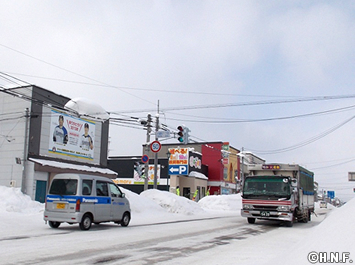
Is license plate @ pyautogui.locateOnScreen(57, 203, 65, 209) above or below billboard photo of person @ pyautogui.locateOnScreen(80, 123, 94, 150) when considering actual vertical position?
below

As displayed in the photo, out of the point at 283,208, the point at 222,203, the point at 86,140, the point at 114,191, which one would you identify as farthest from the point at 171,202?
the point at 222,203

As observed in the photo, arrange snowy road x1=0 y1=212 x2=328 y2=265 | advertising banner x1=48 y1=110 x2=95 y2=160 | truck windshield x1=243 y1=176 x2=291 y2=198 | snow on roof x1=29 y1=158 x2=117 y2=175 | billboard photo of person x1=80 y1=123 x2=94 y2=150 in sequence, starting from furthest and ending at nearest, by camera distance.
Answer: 1. billboard photo of person x1=80 y1=123 x2=94 y2=150
2. advertising banner x1=48 y1=110 x2=95 y2=160
3. snow on roof x1=29 y1=158 x2=117 y2=175
4. truck windshield x1=243 y1=176 x2=291 y2=198
5. snowy road x1=0 y1=212 x2=328 y2=265

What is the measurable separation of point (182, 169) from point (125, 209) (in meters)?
35.7

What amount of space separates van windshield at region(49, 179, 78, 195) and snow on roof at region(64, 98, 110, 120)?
52.4 ft

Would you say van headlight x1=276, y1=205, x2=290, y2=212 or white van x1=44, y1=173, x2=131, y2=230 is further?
van headlight x1=276, y1=205, x2=290, y2=212

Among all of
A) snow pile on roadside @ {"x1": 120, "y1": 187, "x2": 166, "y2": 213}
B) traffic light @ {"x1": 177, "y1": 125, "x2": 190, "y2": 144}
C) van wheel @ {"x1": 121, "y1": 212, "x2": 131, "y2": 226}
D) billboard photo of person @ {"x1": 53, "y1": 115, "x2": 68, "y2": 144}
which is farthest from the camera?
billboard photo of person @ {"x1": 53, "y1": 115, "x2": 68, "y2": 144}

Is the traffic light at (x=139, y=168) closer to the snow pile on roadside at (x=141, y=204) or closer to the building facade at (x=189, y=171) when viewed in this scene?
the building facade at (x=189, y=171)

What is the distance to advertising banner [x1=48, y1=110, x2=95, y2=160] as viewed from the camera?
29.6 m

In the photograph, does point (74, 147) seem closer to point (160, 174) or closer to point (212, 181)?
point (160, 174)

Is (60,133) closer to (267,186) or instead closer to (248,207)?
(248,207)

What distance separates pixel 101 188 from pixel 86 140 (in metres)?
18.5

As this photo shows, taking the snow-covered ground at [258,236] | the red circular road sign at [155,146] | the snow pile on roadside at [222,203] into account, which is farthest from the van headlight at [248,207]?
the snow pile on roadside at [222,203]

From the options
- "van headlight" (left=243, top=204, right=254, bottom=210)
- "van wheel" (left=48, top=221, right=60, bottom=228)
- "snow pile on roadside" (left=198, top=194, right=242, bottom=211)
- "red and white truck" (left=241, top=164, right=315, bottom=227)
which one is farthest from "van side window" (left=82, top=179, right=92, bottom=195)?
"snow pile on roadside" (left=198, top=194, right=242, bottom=211)

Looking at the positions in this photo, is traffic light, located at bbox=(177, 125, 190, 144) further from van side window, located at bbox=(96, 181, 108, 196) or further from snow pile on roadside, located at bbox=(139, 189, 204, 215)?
van side window, located at bbox=(96, 181, 108, 196)
